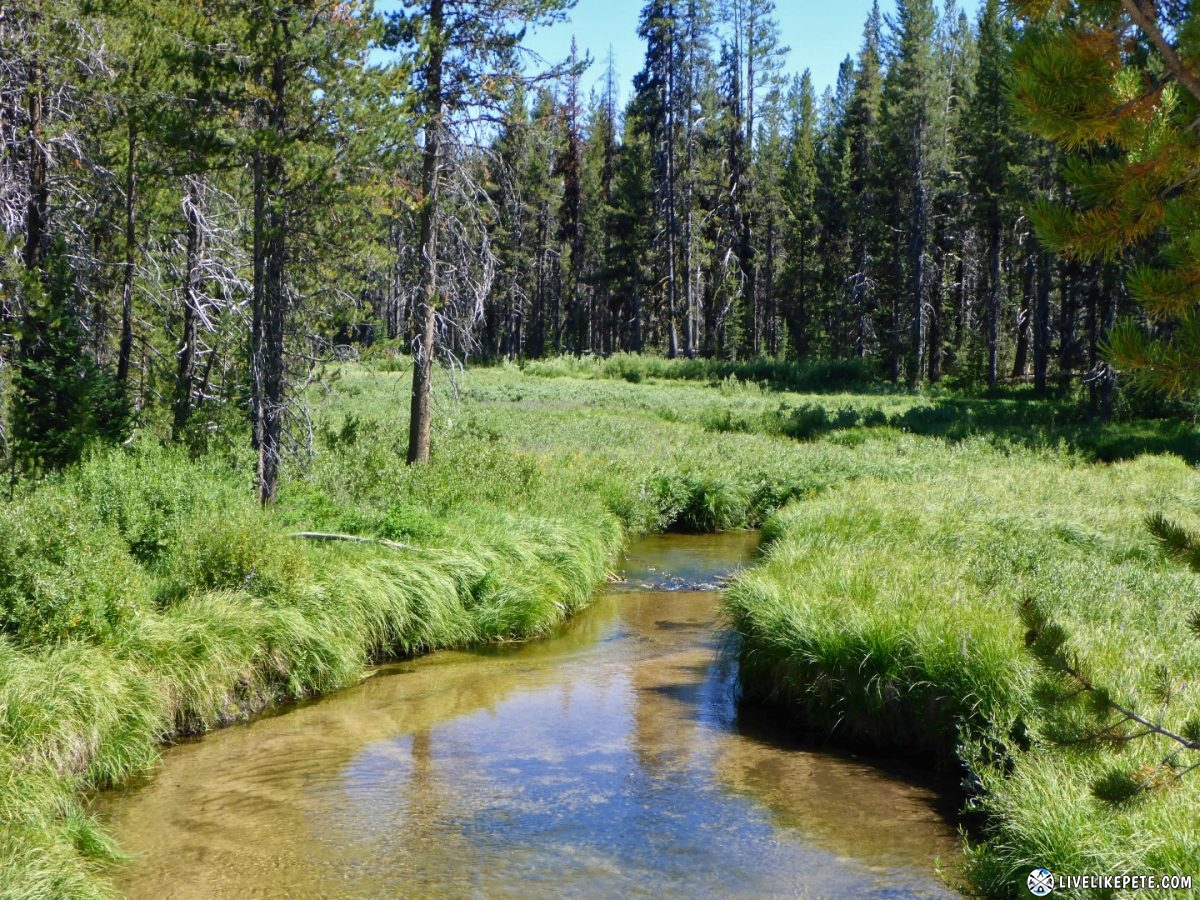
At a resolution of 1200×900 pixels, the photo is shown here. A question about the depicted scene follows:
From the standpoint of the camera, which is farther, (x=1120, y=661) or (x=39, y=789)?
(x=1120, y=661)

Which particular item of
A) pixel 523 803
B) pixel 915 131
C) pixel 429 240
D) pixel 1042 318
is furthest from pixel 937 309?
pixel 523 803

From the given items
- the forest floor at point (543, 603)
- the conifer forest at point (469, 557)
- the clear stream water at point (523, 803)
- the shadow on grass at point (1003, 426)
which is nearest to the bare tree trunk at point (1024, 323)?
the shadow on grass at point (1003, 426)

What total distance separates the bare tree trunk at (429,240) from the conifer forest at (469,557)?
0.25 feet

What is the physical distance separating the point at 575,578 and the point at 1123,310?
23.9 metres

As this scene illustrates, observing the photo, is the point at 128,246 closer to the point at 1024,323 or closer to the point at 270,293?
the point at 270,293

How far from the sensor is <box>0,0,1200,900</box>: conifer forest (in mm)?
5508

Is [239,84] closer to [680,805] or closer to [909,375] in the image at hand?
[680,805]

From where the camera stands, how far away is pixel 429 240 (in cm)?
1631

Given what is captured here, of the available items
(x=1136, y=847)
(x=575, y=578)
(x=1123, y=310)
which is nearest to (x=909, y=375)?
(x=1123, y=310)

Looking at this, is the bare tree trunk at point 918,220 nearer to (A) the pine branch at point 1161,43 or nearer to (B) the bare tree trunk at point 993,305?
(B) the bare tree trunk at point 993,305

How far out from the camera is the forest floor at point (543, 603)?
633cm

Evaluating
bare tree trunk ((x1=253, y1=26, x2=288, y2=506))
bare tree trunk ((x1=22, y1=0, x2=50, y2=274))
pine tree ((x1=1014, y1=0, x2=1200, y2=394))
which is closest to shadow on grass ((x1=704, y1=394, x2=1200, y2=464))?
bare tree trunk ((x1=253, y1=26, x2=288, y2=506))

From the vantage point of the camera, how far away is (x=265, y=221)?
43.5 feet

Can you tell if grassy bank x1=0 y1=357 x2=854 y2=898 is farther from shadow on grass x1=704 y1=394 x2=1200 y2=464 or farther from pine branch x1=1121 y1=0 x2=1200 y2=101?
shadow on grass x1=704 y1=394 x2=1200 y2=464
